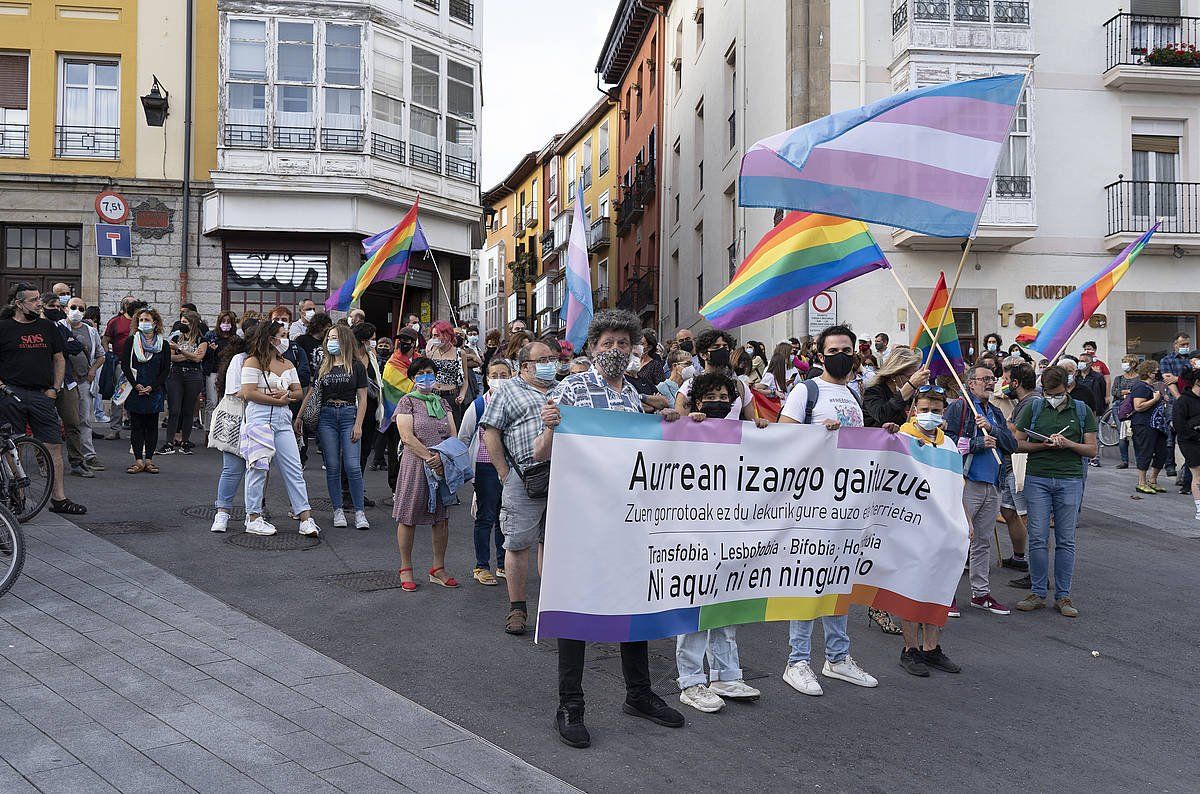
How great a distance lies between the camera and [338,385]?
10.2 meters

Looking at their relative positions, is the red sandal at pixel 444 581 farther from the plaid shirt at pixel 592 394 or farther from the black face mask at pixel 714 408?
the black face mask at pixel 714 408

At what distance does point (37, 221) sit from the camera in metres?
23.5

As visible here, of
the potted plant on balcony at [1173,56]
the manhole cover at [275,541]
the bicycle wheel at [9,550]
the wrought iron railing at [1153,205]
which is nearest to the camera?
the bicycle wheel at [9,550]

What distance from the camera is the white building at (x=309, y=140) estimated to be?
23.3 metres

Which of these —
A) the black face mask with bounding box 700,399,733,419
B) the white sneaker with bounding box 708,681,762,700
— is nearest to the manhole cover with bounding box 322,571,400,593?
the white sneaker with bounding box 708,681,762,700

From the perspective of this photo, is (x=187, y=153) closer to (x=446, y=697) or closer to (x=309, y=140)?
(x=309, y=140)

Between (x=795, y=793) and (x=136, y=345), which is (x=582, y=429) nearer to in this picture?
(x=795, y=793)

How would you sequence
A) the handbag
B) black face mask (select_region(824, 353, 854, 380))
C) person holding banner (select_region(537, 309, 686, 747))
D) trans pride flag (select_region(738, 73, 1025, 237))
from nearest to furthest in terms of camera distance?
1. person holding banner (select_region(537, 309, 686, 747))
2. black face mask (select_region(824, 353, 854, 380))
3. trans pride flag (select_region(738, 73, 1025, 237))
4. the handbag

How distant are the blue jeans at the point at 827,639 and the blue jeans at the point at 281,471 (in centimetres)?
520

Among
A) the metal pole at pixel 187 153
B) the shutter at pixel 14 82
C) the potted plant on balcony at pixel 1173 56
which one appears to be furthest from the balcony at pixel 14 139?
the potted plant on balcony at pixel 1173 56

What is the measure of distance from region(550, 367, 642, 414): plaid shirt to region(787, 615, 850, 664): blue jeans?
166cm

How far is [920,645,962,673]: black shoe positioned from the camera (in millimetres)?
6723

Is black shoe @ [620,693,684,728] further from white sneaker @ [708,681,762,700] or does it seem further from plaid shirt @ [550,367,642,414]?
plaid shirt @ [550,367,642,414]

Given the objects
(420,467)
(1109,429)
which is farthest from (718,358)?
(1109,429)
